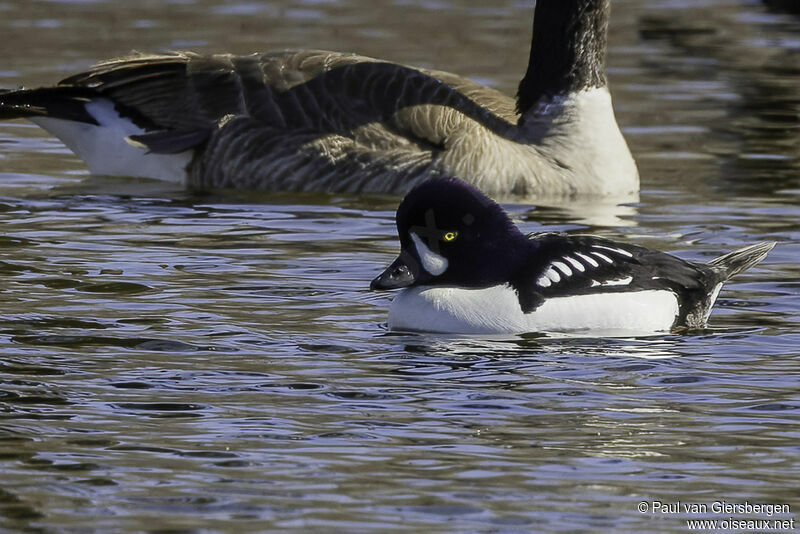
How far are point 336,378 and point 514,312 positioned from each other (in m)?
1.29

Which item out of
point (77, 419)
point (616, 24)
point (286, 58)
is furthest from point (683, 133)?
point (77, 419)

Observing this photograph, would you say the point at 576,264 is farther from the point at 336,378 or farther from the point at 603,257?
the point at 336,378

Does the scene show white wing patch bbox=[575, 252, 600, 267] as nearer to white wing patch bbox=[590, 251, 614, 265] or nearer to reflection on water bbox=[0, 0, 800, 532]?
white wing patch bbox=[590, 251, 614, 265]

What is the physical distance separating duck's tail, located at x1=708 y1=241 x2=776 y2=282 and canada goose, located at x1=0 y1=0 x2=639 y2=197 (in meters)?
3.82

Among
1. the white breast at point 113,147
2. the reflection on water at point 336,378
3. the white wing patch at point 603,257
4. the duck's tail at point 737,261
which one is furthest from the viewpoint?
the white breast at point 113,147

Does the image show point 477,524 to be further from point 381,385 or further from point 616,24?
point 616,24

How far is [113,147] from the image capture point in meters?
15.4

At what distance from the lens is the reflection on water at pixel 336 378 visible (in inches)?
267

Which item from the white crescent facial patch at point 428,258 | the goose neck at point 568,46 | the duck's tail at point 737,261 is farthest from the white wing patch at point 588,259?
the goose neck at point 568,46

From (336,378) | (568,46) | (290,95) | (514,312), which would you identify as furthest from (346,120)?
(336,378)

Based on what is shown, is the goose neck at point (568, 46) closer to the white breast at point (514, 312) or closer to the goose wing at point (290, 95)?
the goose wing at point (290, 95)

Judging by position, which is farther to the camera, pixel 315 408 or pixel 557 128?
pixel 557 128

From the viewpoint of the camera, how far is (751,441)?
7.60m

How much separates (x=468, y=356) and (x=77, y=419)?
2290 millimetres
